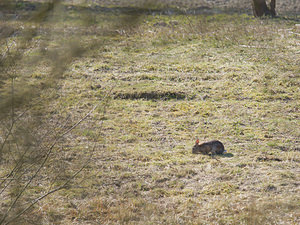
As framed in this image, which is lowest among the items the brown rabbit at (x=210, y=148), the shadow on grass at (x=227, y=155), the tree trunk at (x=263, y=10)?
the shadow on grass at (x=227, y=155)

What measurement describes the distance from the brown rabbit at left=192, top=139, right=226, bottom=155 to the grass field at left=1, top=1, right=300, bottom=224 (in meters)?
0.09

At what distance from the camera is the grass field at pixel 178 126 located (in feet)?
11.1

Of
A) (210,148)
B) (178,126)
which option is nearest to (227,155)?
(210,148)

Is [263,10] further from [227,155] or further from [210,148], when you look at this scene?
[210,148]

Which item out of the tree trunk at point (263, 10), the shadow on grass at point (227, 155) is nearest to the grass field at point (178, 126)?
the shadow on grass at point (227, 155)

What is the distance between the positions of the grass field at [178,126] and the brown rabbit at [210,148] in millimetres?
91

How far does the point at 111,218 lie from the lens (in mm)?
3436

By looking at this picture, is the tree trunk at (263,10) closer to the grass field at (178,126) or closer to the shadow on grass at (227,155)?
the grass field at (178,126)

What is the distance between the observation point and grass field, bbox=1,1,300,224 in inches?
133

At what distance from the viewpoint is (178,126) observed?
5777 mm

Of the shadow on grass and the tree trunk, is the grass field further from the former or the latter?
the tree trunk

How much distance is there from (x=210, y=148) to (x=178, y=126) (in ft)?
3.73

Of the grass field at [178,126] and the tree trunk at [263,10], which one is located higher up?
the tree trunk at [263,10]

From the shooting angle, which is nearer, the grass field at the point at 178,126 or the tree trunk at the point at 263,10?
the grass field at the point at 178,126
